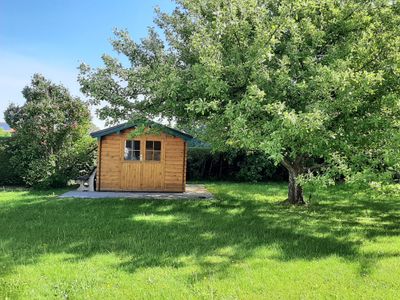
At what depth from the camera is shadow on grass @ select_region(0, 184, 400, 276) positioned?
5887mm

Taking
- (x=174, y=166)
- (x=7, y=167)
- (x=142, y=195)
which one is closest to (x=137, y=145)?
(x=174, y=166)

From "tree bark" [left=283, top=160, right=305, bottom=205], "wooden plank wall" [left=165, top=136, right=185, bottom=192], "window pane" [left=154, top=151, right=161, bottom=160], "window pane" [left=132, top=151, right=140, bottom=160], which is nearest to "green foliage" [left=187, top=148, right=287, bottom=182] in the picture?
"wooden plank wall" [left=165, top=136, right=185, bottom=192]

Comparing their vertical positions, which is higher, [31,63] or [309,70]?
[31,63]

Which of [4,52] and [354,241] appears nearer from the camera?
[354,241]

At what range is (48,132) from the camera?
1506cm

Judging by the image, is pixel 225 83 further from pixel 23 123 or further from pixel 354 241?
pixel 23 123

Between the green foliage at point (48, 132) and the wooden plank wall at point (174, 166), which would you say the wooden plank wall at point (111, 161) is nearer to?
the wooden plank wall at point (174, 166)

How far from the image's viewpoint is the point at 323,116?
698 cm

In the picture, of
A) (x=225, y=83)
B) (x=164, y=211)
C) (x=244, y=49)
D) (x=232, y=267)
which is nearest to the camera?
(x=232, y=267)

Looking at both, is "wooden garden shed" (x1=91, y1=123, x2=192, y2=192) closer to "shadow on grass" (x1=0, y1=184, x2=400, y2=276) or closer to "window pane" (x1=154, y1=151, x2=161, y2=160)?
"window pane" (x1=154, y1=151, x2=161, y2=160)

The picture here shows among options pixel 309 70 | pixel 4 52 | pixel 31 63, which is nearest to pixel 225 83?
pixel 309 70

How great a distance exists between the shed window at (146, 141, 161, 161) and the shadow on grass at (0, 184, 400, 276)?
116 inches

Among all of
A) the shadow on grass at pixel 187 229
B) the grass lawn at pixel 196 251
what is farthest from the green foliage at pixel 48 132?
the grass lawn at pixel 196 251

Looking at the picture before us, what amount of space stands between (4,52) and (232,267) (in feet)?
41.2
